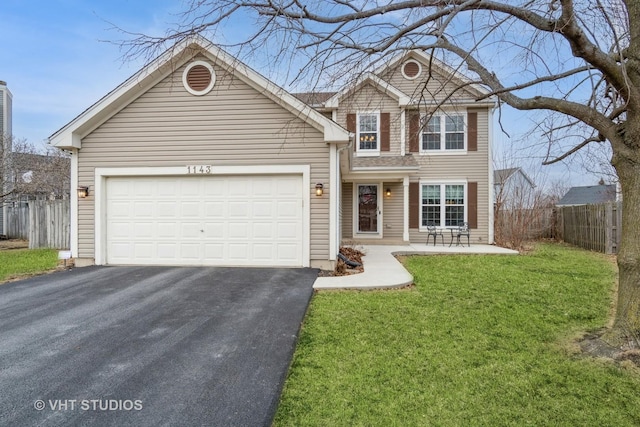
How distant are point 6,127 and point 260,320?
20058mm

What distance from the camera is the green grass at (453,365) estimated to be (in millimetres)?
2590

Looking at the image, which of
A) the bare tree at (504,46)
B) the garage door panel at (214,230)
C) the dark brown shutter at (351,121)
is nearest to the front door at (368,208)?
the dark brown shutter at (351,121)

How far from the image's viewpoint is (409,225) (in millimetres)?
13836

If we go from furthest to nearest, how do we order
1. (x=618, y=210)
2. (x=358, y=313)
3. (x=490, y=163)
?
(x=490, y=163) → (x=618, y=210) → (x=358, y=313)

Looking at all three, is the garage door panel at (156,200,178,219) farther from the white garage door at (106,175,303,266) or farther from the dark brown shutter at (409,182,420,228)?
the dark brown shutter at (409,182,420,228)

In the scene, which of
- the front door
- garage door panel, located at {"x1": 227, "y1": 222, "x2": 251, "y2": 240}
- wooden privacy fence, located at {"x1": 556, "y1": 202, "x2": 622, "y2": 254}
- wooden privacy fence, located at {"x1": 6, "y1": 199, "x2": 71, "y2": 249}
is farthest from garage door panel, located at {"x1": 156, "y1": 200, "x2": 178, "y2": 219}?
wooden privacy fence, located at {"x1": 556, "y1": 202, "x2": 622, "y2": 254}

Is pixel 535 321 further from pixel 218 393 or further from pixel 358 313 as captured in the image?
pixel 218 393

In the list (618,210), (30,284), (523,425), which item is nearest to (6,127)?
(30,284)

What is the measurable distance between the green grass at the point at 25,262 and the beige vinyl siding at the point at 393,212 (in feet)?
34.5

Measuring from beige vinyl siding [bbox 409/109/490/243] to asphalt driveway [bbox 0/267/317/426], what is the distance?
8.99m

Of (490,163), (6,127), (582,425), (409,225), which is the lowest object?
(582,425)

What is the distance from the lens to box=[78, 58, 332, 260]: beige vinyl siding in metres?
7.95

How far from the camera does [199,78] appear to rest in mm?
8172

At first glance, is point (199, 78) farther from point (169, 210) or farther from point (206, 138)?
point (169, 210)
